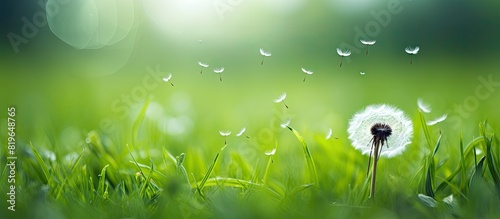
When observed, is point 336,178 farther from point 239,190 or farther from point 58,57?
point 58,57

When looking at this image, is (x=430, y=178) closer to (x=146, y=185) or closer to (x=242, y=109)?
(x=146, y=185)

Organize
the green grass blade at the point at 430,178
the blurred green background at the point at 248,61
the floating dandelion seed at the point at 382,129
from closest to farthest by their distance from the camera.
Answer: the floating dandelion seed at the point at 382,129
the green grass blade at the point at 430,178
the blurred green background at the point at 248,61

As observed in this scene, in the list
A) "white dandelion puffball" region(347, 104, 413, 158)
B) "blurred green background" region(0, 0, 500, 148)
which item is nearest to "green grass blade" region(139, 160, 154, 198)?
"white dandelion puffball" region(347, 104, 413, 158)

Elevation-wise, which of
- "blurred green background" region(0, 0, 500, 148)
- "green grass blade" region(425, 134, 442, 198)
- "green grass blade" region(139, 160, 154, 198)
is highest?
"blurred green background" region(0, 0, 500, 148)

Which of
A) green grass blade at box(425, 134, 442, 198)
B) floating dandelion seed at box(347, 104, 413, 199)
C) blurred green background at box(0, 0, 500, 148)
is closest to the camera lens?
floating dandelion seed at box(347, 104, 413, 199)

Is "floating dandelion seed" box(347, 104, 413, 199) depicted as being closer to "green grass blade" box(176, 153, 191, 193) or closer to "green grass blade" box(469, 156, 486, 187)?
"green grass blade" box(469, 156, 486, 187)

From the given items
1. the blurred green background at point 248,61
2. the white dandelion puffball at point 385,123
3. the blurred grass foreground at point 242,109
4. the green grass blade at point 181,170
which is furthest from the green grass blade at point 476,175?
the blurred green background at point 248,61

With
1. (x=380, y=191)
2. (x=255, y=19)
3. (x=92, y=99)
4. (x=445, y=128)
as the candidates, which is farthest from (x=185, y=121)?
(x=255, y=19)

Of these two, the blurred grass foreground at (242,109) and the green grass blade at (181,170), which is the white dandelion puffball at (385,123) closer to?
the blurred grass foreground at (242,109)
